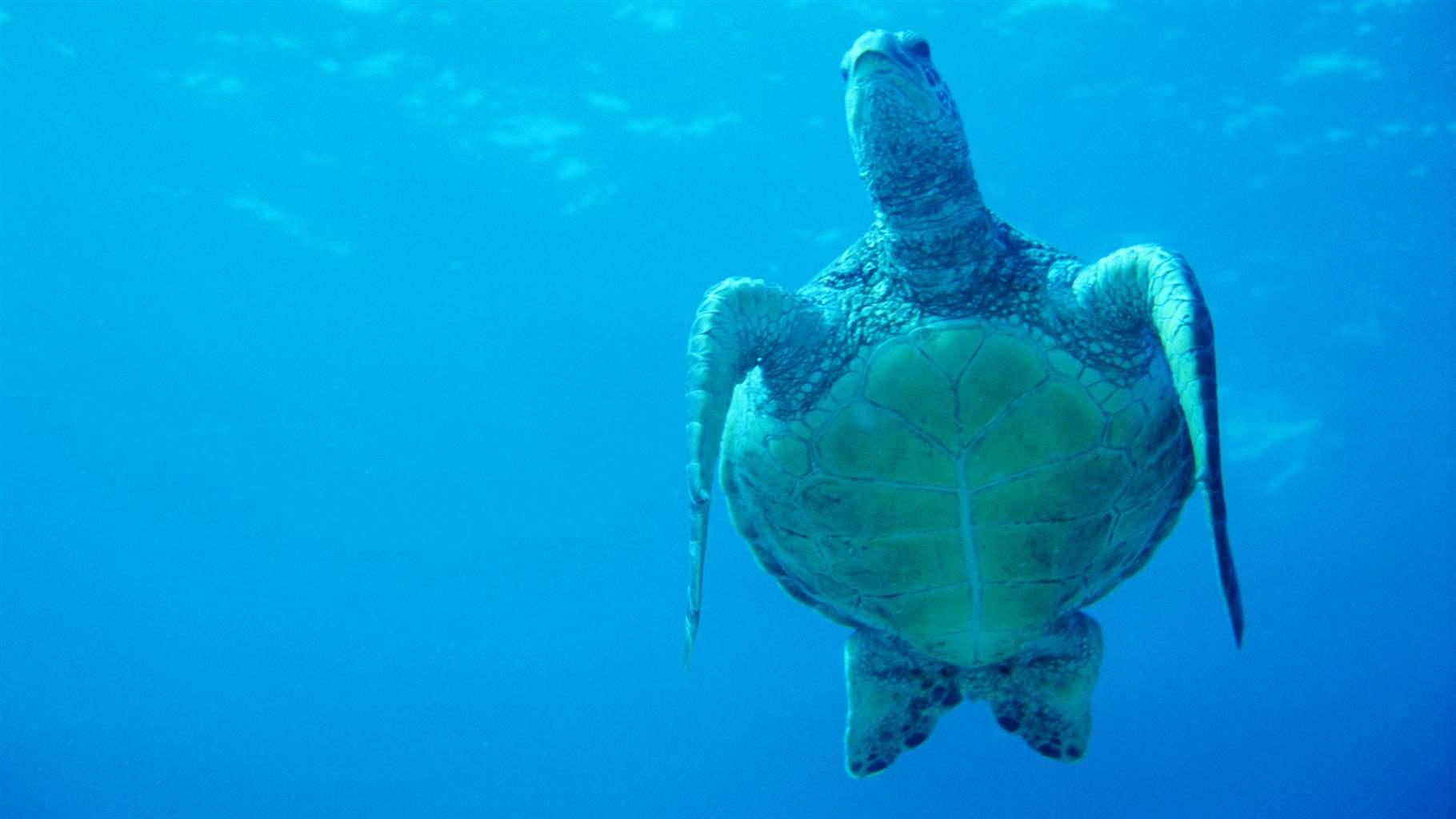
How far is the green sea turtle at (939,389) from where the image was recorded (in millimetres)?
3430

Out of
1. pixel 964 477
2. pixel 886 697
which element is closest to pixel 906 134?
pixel 964 477

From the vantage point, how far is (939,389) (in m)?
3.52

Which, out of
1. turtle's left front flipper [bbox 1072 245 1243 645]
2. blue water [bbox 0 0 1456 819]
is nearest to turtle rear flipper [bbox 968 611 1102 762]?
turtle's left front flipper [bbox 1072 245 1243 645]

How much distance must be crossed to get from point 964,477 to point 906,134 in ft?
4.29

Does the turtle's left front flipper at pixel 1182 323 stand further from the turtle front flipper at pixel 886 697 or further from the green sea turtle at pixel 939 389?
the turtle front flipper at pixel 886 697

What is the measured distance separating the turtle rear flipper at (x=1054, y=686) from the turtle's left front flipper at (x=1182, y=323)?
1.78 meters

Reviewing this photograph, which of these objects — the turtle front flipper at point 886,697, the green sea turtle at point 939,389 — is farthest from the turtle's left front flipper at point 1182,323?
the turtle front flipper at point 886,697

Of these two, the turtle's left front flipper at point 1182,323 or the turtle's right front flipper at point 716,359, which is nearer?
the turtle's left front flipper at point 1182,323

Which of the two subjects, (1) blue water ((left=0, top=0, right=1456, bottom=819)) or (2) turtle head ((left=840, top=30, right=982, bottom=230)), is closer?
(2) turtle head ((left=840, top=30, right=982, bottom=230))

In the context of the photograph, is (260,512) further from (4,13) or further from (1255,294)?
(1255,294)

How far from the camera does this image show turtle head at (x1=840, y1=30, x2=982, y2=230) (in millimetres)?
3387

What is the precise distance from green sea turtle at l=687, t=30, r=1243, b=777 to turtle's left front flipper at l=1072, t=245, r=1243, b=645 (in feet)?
0.03

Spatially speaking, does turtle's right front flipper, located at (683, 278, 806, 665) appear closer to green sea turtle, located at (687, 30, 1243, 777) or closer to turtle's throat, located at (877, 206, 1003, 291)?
green sea turtle, located at (687, 30, 1243, 777)

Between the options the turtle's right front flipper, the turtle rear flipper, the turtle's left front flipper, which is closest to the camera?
the turtle's left front flipper
